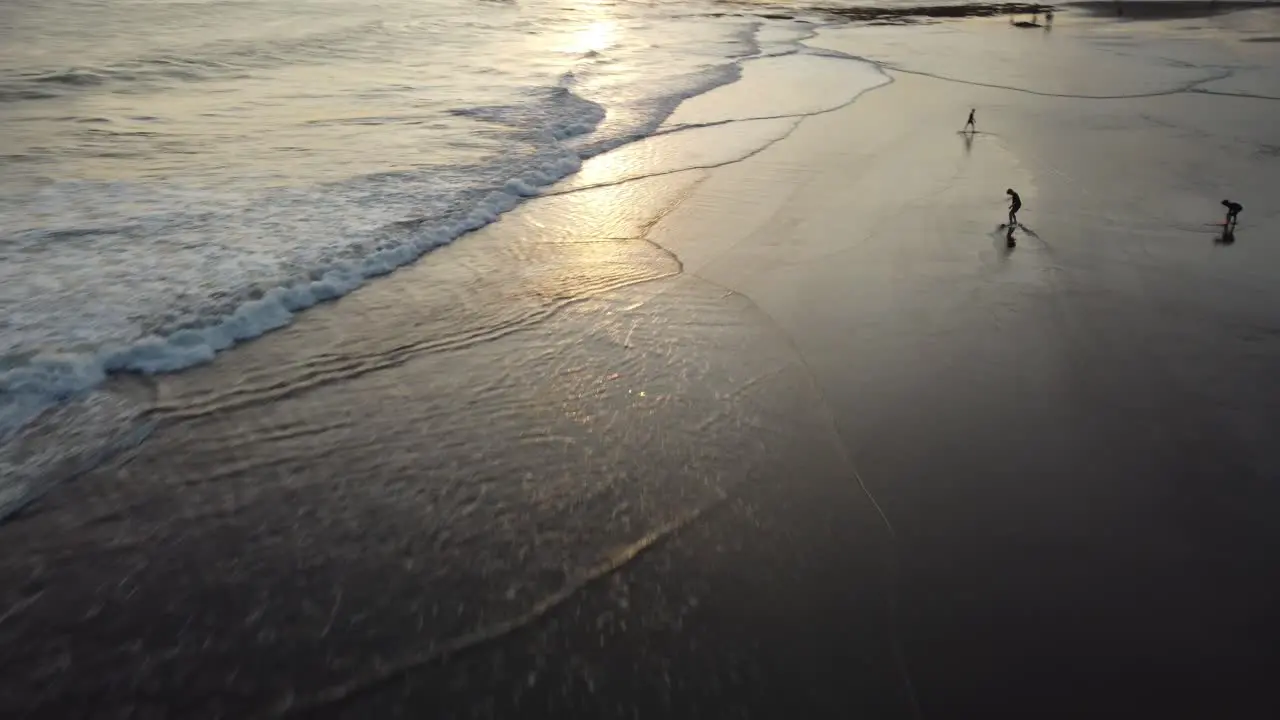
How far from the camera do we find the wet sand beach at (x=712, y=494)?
2.13m

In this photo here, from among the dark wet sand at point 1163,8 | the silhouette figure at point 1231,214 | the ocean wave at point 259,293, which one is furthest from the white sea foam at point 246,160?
the dark wet sand at point 1163,8

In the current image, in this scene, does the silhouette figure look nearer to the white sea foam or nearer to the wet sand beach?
the wet sand beach

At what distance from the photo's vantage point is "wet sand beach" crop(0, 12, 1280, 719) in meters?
2.13

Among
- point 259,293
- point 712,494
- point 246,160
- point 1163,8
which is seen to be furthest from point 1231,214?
point 1163,8

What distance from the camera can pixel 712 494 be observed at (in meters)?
2.86

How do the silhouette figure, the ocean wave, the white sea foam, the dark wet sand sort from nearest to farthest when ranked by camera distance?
the ocean wave < the white sea foam < the silhouette figure < the dark wet sand

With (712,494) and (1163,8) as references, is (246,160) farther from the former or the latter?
(1163,8)

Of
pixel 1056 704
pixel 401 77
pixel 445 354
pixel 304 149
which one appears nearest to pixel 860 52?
pixel 401 77

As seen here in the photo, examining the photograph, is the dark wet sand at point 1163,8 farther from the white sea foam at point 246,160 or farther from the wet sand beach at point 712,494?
the wet sand beach at point 712,494

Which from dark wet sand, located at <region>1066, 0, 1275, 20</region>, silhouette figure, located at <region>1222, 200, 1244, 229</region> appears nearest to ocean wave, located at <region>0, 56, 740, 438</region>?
silhouette figure, located at <region>1222, 200, 1244, 229</region>

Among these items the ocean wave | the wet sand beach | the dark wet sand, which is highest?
the dark wet sand

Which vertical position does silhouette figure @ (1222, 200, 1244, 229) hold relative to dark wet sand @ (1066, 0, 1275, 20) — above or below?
below

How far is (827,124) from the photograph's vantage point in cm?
867

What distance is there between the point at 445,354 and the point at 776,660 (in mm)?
2404
